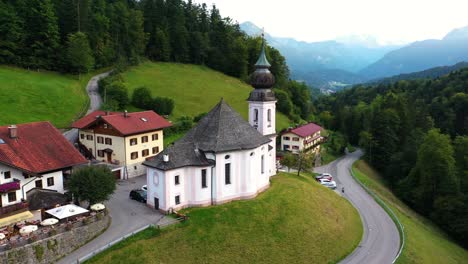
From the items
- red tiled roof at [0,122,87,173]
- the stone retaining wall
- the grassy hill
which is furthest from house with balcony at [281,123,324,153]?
the stone retaining wall

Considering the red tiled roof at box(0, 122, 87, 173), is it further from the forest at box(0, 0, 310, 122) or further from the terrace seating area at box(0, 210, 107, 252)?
the forest at box(0, 0, 310, 122)

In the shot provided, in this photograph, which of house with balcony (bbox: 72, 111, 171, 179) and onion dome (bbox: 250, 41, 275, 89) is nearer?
onion dome (bbox: 250, 41, 275, 89)

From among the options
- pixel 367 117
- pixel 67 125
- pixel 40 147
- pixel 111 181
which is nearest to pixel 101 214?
pixel 111 181

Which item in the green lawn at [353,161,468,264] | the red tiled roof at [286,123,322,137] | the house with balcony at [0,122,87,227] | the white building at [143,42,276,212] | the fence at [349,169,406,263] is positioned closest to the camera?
the house with balcony at [0,122,87,227]

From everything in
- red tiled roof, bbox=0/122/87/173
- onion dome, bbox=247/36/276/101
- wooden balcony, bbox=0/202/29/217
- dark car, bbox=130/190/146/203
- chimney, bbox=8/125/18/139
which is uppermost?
onion dome, bbox=247/36/276/101

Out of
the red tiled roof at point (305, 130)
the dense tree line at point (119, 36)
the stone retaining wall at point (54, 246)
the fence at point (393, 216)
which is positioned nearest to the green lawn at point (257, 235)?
the stone retaining wall at point (54, 246)

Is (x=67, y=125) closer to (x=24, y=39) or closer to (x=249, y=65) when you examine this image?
(x=24, y=39)

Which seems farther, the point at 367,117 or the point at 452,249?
the point at 367,117

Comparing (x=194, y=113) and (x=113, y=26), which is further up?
(x=113, y=26)
